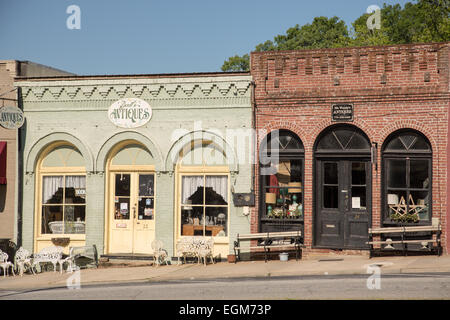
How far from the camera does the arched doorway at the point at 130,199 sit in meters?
16.7

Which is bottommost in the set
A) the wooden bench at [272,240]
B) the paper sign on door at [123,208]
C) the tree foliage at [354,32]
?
the wooden bench at [272,240]

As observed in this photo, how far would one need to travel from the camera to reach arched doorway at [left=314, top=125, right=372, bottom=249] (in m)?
15.1

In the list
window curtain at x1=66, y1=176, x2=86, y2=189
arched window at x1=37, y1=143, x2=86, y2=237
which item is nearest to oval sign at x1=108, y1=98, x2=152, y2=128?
arched window at x1=37, y1=143, x2=86, y2=237

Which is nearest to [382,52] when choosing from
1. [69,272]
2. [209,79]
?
[209,79]

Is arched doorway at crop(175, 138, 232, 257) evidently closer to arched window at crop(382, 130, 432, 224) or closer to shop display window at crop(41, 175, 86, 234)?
shop display window at crop(41, 175, 86, 234)

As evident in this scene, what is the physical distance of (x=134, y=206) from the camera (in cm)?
1677

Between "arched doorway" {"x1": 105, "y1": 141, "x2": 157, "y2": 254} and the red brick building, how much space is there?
3.21 m

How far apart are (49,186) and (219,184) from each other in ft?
17.2

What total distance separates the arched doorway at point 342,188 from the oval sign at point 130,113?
4903mm

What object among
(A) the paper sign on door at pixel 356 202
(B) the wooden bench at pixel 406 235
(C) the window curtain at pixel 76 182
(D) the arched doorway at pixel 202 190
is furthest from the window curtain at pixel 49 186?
(B) the wooden bench at pixel 406 235

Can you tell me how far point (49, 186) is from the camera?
17.4 meters
